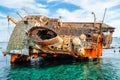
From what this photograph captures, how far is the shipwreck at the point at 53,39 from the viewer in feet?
82.0

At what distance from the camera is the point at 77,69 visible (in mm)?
25484

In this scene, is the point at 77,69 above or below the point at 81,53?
below

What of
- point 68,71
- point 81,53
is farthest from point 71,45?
point 68,71

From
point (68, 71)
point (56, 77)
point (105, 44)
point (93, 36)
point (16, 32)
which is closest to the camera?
point (56, 77)

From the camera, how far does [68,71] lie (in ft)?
79.0

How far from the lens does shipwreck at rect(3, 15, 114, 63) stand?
2498 cm

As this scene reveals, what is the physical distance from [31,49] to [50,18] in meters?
6.64

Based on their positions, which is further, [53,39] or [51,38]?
[51,38]

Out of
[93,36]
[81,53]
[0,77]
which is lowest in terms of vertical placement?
[0,77]

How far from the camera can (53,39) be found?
2412 cm

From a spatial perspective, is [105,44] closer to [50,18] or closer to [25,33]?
[50,18]

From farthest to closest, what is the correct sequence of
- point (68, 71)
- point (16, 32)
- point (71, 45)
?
point (16, 32) → point (71, 45) → point (68, 71)

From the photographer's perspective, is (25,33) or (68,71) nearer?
(68,71)

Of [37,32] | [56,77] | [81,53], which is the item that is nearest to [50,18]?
[37,32]
